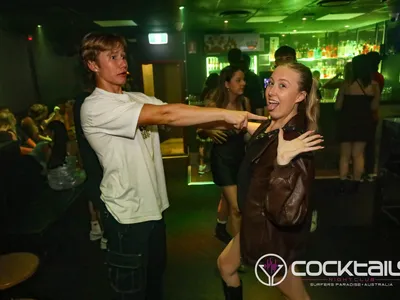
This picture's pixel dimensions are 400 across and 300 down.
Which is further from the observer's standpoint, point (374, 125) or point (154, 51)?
point (154, 51)

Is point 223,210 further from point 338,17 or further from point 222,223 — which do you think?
point 338,17

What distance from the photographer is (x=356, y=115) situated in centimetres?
412

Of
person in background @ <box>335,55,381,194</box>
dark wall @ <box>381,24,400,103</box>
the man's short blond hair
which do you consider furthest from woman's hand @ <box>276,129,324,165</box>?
dark wall @ <box>381,24,400,103</box>

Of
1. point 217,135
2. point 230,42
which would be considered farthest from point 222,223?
point 230,42

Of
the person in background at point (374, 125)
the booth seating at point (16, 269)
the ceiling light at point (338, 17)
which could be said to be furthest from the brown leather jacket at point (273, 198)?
the ceiling light at point (338, 17)

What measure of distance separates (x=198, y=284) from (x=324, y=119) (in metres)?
3.95

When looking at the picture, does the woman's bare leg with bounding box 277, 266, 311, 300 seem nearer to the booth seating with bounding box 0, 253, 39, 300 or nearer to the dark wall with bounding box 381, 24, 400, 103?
the booth seating with bounding box 0, 253, 39, 300

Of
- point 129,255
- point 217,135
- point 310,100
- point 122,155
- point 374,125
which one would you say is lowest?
point 129,255

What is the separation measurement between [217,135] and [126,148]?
1.10 m

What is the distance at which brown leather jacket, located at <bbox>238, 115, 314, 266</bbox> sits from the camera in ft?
4.65

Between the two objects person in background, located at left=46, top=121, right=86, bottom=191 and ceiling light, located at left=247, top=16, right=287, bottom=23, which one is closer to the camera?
person in background, located at left=46, top=121, right=86, bottom=191

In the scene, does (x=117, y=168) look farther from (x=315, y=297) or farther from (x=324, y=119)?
(x=324, y=119)

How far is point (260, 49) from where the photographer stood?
779 centimetres

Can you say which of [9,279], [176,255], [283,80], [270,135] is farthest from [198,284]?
[283,80]
